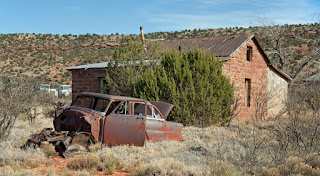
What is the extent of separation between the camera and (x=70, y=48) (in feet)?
198

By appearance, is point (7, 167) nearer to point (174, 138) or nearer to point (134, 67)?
point (174, 138)

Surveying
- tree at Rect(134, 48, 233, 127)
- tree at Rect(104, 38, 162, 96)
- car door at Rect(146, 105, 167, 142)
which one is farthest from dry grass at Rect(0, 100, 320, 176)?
tree at Rect(104, 38, 162, 96)

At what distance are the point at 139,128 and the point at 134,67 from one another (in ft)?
23.0

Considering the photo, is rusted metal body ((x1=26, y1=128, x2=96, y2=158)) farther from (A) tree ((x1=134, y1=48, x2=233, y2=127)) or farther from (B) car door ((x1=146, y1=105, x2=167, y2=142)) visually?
(A) tree ((x1=134, y1=48, x2=233, y2=127))

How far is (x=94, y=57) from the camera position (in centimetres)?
5428

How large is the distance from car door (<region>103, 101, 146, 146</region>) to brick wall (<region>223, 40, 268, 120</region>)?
8641 millimetres

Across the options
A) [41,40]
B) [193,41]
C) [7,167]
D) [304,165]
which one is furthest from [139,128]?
[41,40]

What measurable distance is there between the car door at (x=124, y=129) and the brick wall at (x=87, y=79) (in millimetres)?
9409

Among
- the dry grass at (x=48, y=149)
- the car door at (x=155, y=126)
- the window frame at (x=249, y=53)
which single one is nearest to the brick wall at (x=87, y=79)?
the window frame at (x=249, y=53)

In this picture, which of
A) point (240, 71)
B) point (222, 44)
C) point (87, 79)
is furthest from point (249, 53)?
point (87, 79)

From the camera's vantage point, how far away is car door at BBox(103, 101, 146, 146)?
9.35 m

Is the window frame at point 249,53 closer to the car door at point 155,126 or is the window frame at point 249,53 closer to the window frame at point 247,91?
Result: the window frame at point 247,91

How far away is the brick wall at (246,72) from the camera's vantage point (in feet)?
58.5

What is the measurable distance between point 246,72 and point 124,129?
37.6 feet
